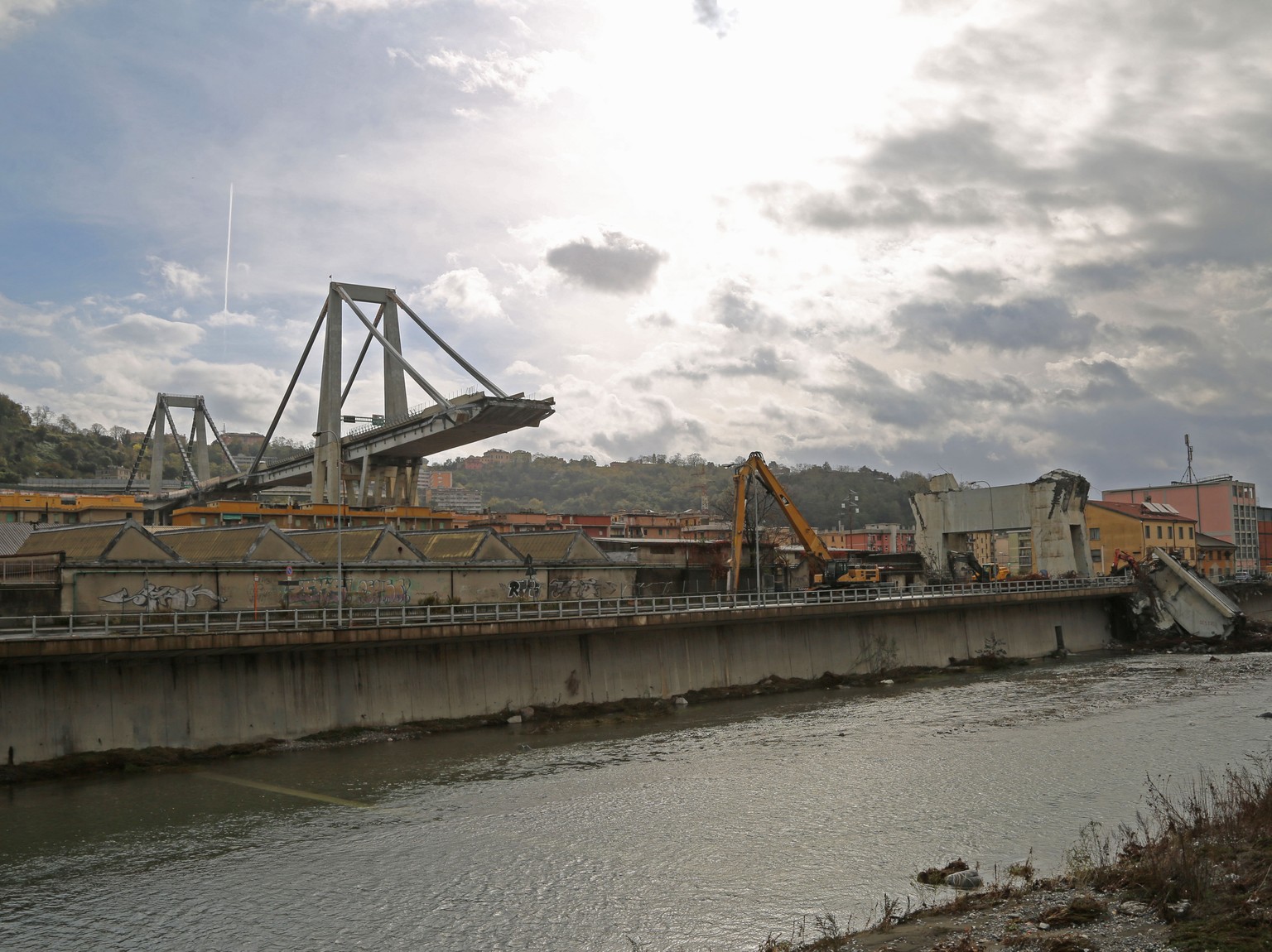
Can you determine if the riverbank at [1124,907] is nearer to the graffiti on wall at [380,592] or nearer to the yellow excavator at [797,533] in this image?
the graffiti on wall at [380,592]

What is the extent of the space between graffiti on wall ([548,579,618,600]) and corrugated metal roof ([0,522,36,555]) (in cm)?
2488

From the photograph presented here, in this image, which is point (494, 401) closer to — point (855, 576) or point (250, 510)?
point (250, 510)

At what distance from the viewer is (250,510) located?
7700 centimetres

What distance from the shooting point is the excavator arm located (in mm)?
58903

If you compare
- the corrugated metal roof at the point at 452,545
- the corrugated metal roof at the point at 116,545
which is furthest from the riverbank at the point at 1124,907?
the corrugated metal roof at the point at 452,545

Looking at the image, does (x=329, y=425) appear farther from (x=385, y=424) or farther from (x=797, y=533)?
(x=797, y=533)

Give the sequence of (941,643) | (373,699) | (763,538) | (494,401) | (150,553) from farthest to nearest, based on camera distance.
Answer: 1. (763,538)
2. (494,401)
3. (941,643)
4. (150,553)
5. (373,699)

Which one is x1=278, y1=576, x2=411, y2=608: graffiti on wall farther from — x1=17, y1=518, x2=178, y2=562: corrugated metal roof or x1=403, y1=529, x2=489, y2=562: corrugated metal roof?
x1=17, y1=518, x2=178, y2=562: corrugated metal roof

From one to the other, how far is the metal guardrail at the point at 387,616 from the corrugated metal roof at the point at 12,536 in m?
19.1

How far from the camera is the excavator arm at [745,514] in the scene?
58903 mm

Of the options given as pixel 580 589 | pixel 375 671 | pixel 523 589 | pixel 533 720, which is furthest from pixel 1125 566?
pixel 375 671

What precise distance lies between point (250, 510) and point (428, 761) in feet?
174

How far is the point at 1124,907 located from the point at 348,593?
3294cm

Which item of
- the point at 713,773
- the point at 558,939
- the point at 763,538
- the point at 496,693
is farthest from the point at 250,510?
the point at 558,939
